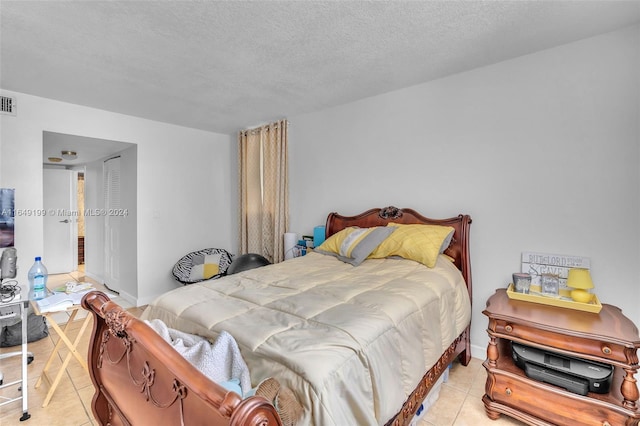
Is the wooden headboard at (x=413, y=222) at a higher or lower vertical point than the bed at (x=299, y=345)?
higher

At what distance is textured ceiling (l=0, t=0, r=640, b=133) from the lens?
1.82m

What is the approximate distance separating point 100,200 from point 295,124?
3.78 metres

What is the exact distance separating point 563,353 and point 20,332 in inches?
176

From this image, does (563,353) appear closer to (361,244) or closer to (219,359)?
(361,244)

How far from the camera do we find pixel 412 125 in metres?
2.99

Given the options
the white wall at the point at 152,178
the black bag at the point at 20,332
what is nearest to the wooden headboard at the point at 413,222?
the white wall at the point at 152,178

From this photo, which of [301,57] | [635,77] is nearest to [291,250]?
[301,57]

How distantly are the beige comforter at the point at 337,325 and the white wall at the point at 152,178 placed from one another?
99.0 inches

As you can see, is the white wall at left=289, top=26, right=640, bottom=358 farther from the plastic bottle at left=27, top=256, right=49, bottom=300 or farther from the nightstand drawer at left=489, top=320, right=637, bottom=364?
the plastic bottle at left=27, top=256, right=49, bottom=300

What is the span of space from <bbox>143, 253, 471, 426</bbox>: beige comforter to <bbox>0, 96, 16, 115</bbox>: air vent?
2807 mm

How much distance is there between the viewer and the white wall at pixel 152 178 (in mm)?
3051

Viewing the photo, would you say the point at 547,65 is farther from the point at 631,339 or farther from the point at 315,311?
the point at 315,311

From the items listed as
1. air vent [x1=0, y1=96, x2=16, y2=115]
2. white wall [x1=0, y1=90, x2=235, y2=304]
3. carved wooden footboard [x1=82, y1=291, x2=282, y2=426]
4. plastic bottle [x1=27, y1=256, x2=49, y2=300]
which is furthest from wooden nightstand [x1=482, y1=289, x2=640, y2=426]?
air vent [x1=0, y1=96, x2=16, y2=115]

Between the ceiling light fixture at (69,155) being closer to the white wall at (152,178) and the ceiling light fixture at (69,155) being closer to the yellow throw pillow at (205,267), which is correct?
the white wall at (152,178)
